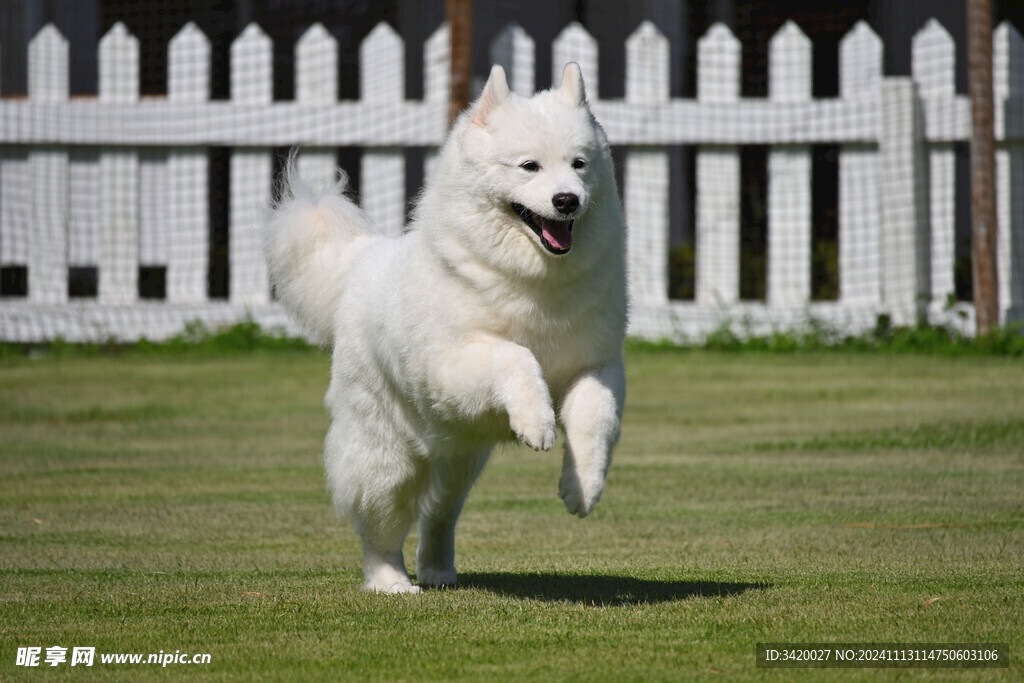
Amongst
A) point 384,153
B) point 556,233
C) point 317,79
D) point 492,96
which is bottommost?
point 556,233

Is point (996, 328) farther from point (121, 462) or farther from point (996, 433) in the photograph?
point (121, 462)

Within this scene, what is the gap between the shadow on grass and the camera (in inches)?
177

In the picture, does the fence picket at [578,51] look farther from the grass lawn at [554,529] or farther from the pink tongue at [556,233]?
the pink tongue at [556,233]

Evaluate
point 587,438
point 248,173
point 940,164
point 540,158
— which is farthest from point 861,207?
point 587,438

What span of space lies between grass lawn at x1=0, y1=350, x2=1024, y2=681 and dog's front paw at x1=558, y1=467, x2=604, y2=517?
343 millimetres

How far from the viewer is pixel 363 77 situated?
1195cm

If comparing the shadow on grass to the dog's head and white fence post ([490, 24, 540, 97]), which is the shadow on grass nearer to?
the dog's head

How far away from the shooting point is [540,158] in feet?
14.4

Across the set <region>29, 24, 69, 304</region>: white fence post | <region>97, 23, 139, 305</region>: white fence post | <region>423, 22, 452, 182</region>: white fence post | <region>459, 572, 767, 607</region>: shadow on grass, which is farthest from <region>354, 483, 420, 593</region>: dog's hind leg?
<region>29, 24, 69, 304</region>: white fence post

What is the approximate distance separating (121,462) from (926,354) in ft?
21.0

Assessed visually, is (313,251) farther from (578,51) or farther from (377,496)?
(578,51)

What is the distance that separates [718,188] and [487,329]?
24.3ft

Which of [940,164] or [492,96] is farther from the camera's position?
[940,164]

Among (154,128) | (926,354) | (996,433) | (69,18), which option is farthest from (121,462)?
(69,18)
